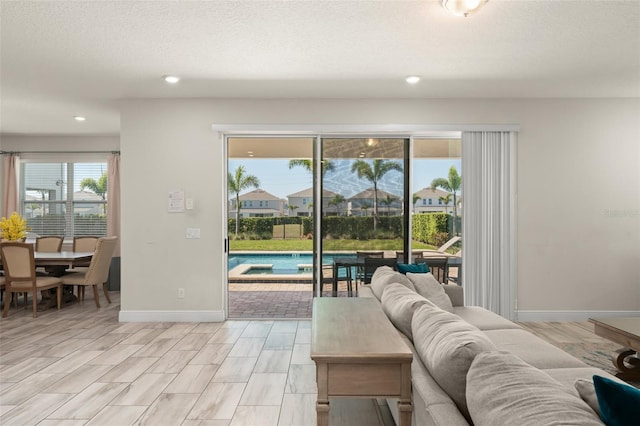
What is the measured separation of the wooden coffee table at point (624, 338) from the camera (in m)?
3.15

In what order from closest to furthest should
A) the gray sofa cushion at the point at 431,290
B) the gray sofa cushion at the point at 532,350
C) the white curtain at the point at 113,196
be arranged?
the gray sofa cushion at the point at 532,350 < the gray sofa cushion at the point at 431,290 < the white curtain at the point at 113,196

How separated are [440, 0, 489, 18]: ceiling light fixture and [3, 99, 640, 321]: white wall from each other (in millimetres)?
2349

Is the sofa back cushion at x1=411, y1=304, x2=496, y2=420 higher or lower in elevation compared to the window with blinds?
lower

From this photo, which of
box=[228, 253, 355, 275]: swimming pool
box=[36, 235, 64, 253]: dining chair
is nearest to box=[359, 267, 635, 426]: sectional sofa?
box=[228, 253, 355, 275]: swimming pool

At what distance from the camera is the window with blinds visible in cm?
777

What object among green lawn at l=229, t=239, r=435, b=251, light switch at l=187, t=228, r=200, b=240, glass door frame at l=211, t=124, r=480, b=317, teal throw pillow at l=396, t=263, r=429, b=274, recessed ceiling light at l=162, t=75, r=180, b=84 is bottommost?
teal throw pillow at l=396, t=263, r=429, b=274

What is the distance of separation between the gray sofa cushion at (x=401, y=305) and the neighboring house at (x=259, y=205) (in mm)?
2794

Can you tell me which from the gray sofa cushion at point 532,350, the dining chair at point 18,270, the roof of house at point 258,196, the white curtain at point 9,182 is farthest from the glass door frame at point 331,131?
the white curtain at point 9,182

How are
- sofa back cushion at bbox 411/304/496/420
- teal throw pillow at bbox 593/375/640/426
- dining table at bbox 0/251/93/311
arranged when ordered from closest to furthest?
teal throw pillow at bbox 593/375/640/426 → sofa back cushion at bbox 411/304/496/420 → dining table at bbox 0/251/93/311

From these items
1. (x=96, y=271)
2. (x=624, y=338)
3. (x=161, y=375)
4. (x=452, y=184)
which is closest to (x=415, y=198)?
(x=452, y=184)

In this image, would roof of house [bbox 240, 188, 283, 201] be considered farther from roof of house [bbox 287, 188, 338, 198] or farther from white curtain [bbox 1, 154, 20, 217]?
white curtain [bbox 1, 154, 20, 217]

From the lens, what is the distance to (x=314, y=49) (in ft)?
11.6

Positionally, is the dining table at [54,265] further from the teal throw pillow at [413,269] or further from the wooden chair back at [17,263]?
the teal throw pillow at [413,269]

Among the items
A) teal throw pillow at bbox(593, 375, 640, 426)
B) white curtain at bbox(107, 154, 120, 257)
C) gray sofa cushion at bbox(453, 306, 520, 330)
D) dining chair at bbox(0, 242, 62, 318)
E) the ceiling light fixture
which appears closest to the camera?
teal throw pillow at bbox(593, 375, 640, 426)
